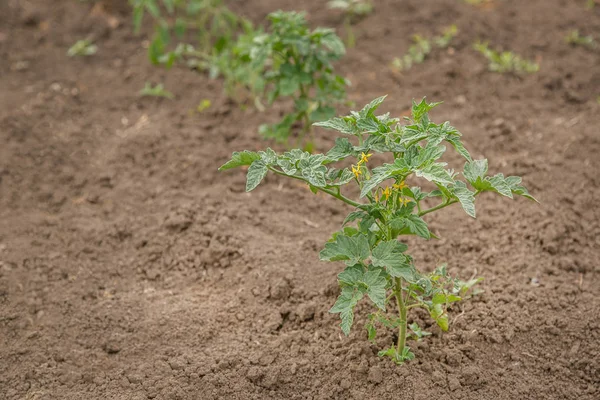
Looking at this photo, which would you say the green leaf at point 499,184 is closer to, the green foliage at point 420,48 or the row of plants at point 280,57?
the row of plants at point 280,57

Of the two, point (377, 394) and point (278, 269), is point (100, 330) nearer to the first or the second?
point (278, 269)

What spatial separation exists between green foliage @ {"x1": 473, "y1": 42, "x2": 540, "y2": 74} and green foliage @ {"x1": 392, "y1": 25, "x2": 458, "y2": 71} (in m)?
0.31

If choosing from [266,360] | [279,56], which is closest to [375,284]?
[266,360]

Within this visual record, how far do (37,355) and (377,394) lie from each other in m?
1.50

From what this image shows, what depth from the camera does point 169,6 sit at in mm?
4770

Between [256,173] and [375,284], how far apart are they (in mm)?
559

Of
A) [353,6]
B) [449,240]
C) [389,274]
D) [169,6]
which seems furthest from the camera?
[353,6]

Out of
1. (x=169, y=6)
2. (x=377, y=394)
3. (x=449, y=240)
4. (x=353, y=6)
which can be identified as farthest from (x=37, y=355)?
(x=353, y=6)

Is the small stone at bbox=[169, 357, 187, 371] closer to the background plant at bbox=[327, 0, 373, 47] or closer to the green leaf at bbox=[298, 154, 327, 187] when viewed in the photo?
the green leaf at bbox=[298, 154, 327, 187]

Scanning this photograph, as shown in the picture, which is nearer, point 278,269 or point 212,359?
point 212,359

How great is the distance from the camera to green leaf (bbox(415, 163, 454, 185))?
7.07 feet

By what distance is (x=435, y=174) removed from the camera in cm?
219

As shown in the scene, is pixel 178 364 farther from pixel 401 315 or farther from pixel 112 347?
pixel 401 315

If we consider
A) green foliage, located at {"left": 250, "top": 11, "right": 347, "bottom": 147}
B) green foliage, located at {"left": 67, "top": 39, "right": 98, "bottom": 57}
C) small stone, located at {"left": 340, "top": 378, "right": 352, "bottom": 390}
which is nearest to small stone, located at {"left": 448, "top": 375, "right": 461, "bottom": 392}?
small stone, located at {"left": 340, "top": 378, "right": 352, "bottom": 390}
